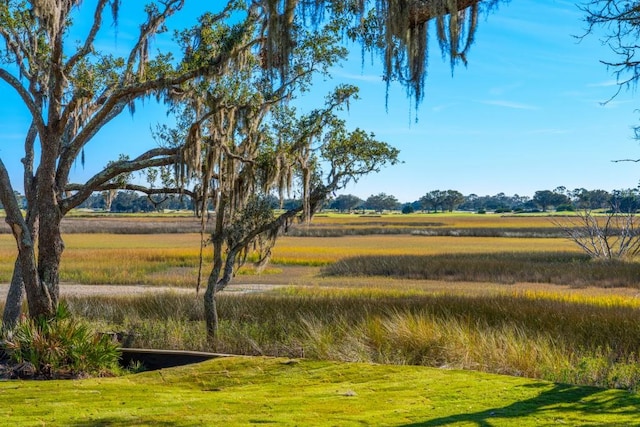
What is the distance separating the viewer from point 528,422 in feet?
18.3

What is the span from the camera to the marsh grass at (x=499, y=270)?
1106 inches

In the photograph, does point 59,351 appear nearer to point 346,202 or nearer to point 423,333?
point 423,333

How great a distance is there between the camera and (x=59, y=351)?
8992 mm

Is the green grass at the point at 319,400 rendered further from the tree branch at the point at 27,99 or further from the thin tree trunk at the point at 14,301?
the tree branch at the point at 27,99

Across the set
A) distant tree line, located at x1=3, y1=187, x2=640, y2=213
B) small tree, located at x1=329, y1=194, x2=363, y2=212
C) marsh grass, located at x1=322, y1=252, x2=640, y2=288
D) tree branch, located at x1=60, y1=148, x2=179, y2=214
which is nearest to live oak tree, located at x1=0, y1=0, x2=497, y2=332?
tree branch, located at x1=60, y1=148, x2=179, y2=214

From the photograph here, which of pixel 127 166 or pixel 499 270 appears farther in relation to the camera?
pixel 499 270

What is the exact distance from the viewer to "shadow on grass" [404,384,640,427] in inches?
221

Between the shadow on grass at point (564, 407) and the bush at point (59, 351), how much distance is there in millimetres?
5449

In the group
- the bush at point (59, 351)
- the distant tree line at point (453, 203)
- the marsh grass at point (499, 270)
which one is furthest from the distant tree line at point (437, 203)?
the bush at point (59, 351)

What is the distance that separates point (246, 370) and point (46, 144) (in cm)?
507

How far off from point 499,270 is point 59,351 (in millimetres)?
24925

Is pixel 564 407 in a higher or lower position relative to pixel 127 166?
lower

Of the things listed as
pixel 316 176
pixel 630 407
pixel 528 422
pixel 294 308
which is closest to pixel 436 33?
pixel 528 422

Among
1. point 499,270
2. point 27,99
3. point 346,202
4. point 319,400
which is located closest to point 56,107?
point 27,99
